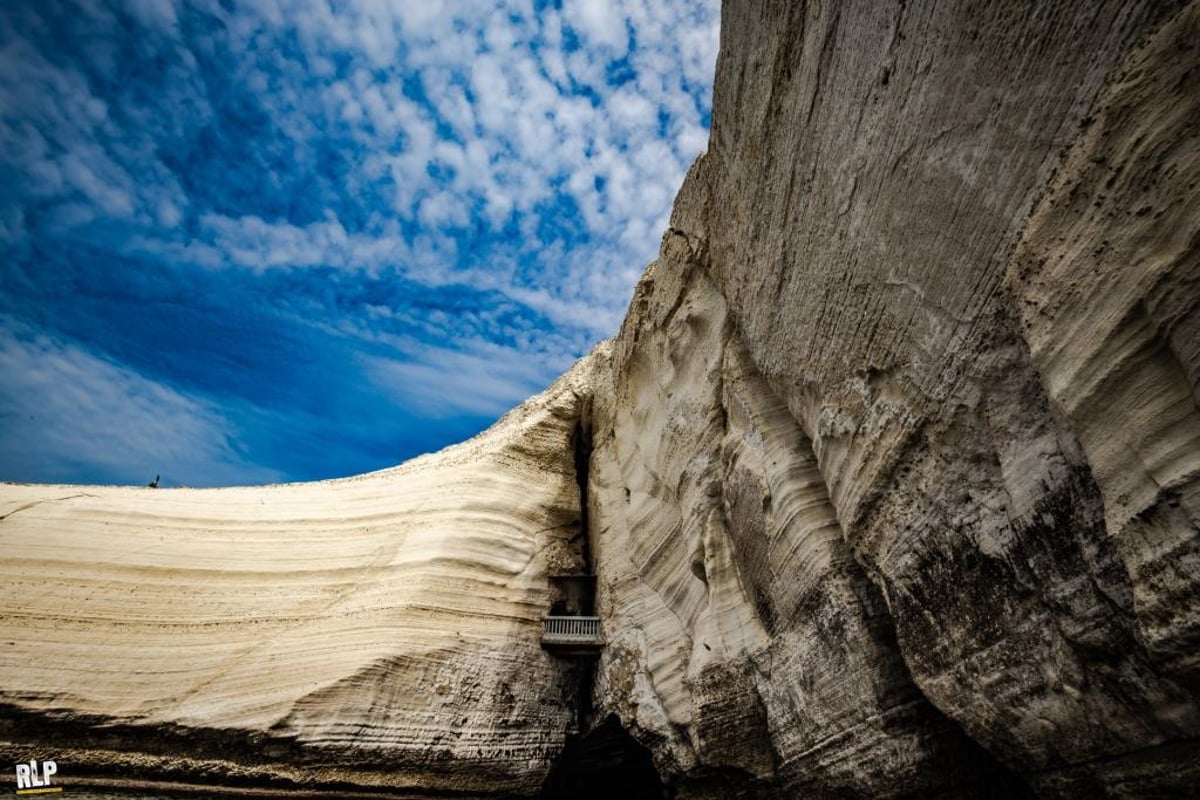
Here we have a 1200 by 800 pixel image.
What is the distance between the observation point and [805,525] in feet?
19.7

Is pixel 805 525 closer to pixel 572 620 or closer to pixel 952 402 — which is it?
pixel 952 402

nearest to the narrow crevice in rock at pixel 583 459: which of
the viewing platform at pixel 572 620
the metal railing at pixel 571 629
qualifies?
the viewing platform at pixel 572 620

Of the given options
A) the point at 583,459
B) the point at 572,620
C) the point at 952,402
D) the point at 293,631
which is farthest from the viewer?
the point at 583,459

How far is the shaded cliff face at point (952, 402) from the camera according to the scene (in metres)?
2.75

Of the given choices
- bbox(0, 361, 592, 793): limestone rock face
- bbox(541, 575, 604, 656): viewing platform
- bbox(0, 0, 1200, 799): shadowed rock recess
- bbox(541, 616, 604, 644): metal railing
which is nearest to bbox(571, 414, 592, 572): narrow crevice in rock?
A: bbox(0, 0, 1200, 799): shadowed rock recess

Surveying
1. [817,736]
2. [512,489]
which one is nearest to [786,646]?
[817,736]

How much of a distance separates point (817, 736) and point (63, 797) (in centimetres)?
887

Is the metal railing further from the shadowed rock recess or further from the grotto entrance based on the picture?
the grotto entrance

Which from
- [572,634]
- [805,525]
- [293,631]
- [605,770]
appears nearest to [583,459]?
[572,634]

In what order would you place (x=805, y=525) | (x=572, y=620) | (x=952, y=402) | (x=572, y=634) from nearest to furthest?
(x=952, y=402) → (x=805, y=525) → (x=572, y=634) → (x=572, y=620)

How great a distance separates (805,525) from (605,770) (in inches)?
300

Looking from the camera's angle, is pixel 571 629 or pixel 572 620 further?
pixel 572 620

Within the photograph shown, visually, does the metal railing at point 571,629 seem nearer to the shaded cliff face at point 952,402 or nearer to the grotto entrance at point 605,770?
the grotto entrance at point 605,770

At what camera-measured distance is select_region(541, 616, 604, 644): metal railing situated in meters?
10.5
